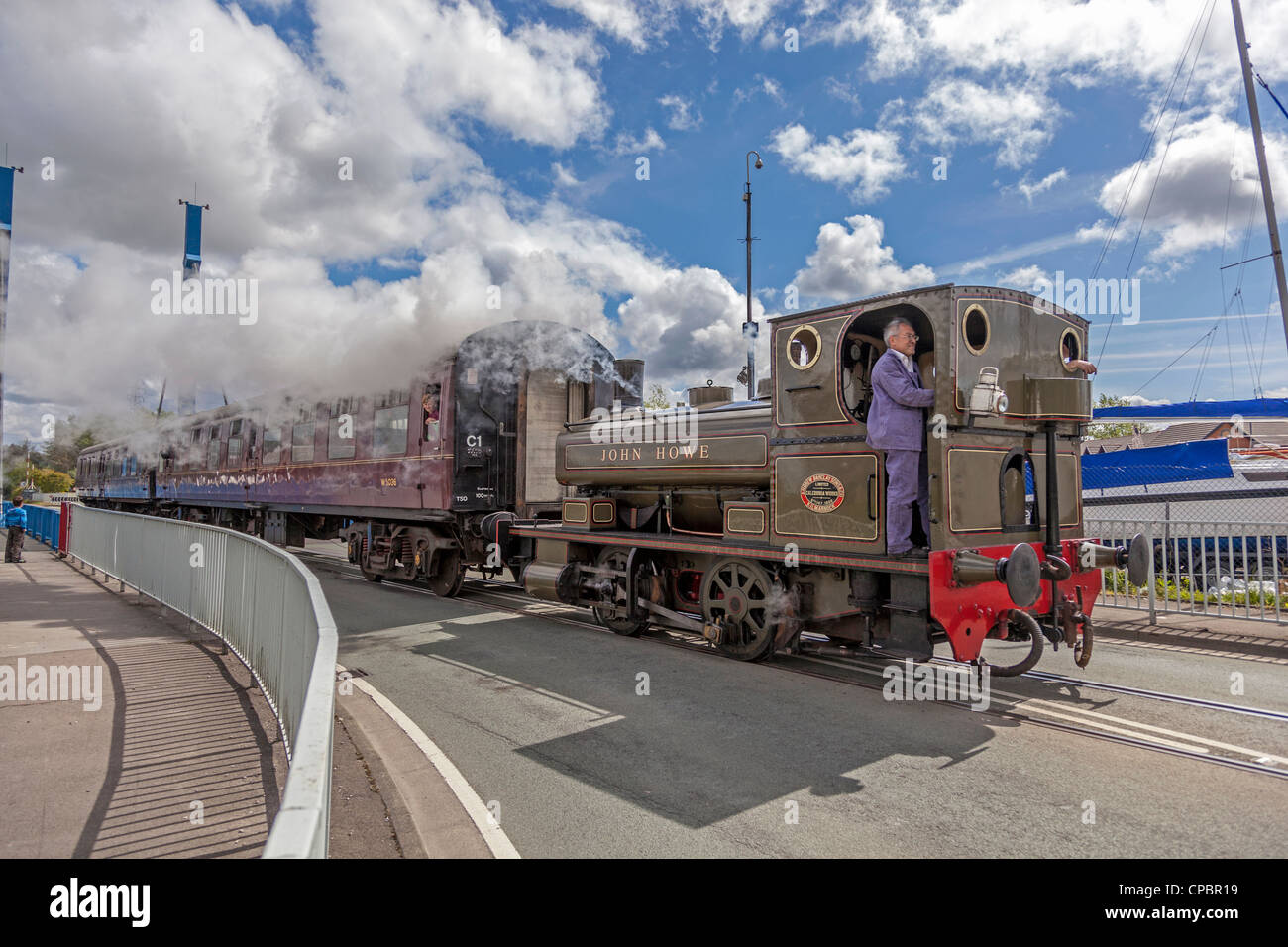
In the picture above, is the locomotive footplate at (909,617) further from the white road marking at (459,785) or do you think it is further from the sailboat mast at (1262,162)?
the sailboat mast at (1262,162)

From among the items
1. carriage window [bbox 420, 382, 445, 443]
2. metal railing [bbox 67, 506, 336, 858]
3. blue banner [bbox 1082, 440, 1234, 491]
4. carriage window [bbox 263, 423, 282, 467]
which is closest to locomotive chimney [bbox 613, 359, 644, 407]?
carriage window [bbox 420, 382, 445, 443]

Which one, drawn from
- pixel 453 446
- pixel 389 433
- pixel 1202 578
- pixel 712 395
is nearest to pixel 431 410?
pixel 453 446

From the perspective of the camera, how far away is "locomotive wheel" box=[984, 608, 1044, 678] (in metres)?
5.71

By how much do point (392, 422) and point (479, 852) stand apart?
9.47 metres

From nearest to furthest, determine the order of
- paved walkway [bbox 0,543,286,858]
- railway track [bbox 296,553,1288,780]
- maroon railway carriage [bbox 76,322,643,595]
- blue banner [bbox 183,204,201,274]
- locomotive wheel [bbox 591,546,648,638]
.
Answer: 1. paved walkway [bbox 0,543,286,858]
2. railway track [bbox 296,553,1288,780]
3. locomotive wheel [bbox 591,546,648,638]
4. maroon railway carriage [bbox 76,322,643,595]
5. blue banner [bbox 183,204,201,274]

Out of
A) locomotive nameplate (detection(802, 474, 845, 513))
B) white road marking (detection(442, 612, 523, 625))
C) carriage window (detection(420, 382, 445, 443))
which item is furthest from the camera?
carriage window (detection(420, 382, 445, 443))

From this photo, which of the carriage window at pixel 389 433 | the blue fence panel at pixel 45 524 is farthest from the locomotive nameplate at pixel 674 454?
the blue fence panel at pixel 45 524

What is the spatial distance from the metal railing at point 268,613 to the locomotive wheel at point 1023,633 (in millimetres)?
5019

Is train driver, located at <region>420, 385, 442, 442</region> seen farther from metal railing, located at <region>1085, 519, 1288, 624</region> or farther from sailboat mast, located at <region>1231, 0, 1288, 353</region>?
sailboat mast, located at <region>1231, 0, 1288, 353</region>

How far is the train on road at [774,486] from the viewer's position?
573cm

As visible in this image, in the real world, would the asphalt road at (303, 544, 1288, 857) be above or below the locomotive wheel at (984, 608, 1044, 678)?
below

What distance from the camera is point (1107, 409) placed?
14.7 m

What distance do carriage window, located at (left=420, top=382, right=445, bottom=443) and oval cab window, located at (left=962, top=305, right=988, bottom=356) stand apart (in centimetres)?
666
